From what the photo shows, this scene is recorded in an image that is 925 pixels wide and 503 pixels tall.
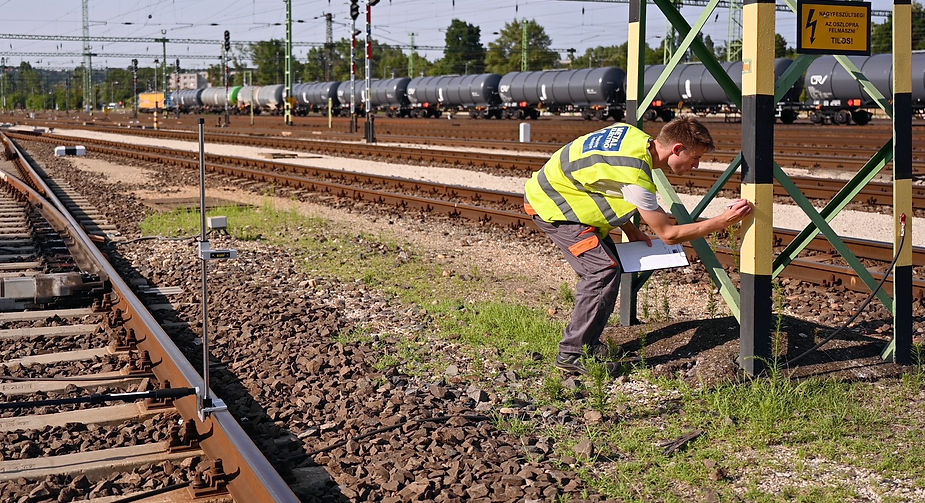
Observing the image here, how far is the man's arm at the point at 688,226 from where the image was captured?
17.0ft

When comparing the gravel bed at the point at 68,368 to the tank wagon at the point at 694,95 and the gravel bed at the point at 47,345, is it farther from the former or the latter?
the tank wagon at the point at 694,95

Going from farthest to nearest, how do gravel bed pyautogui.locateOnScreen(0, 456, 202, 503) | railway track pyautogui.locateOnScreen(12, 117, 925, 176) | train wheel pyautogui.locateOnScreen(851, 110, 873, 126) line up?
train wheel pyautogui.locateOnScreen(851, 110, 873, 126), railway track pyautogui.locateOnScreen(12, 117, 925, 176), gravel bed pyautogui.locateOnScreen(0, 456, 202, 503)

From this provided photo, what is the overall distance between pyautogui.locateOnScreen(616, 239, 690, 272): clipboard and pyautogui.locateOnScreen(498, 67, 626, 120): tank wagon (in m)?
40.1

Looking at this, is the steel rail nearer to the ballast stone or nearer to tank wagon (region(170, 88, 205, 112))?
the ballast stone

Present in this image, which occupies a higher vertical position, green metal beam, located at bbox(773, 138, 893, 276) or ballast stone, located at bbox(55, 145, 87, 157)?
ballast stone, located at bbox(55, 145, 87, 157)

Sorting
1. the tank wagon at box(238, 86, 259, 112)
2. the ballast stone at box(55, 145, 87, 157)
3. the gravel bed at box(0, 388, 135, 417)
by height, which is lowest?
the gravel bed at box(0, 388, 135, 417)

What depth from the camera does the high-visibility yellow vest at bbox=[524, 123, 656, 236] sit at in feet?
17.0

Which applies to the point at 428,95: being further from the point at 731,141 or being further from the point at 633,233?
the point at 633,233

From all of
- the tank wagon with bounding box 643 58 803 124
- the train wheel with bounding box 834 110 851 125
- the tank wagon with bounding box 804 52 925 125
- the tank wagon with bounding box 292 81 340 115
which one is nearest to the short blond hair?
the tank wagon with bounding box 804 52 925 125

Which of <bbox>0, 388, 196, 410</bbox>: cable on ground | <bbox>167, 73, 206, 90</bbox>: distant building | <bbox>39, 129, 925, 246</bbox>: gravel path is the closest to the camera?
<bbox>0, 388, 196, 410</bbox>: cable on ground

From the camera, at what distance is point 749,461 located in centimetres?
440

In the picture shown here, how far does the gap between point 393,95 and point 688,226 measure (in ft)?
183

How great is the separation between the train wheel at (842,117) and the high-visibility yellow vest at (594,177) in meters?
35.5

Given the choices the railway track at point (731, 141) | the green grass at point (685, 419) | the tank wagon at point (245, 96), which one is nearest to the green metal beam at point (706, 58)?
the green grass at point (685, 419)
